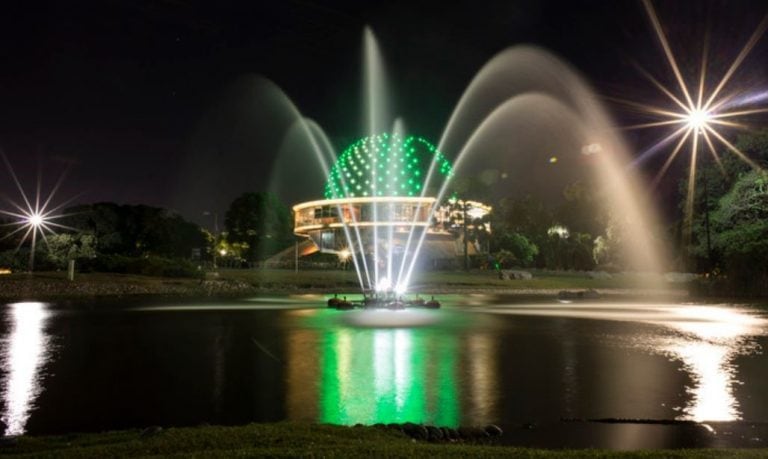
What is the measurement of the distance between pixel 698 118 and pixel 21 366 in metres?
46.6

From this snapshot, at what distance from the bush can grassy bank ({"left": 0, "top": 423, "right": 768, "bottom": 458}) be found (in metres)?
55.2

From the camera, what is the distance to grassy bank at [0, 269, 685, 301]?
4863 centimetres

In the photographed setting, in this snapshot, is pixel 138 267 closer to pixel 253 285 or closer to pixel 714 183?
pixel 253 285

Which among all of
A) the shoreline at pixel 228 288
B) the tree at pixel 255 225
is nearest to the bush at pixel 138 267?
the shoreline at pixel 228 288

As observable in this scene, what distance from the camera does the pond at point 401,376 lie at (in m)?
11.3

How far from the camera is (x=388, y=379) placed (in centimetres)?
1524

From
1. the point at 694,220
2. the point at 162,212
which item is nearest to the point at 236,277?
the point at 162,212

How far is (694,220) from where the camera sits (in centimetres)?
5369

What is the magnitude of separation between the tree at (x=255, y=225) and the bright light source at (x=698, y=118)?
89.6 meters

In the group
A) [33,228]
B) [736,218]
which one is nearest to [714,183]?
[736,218]

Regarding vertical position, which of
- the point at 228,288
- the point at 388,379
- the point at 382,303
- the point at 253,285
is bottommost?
the point at 388,379

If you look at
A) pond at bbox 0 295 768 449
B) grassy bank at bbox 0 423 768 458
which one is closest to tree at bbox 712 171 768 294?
pond at bbox 0 295 768 449

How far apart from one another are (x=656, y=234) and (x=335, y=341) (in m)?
68.5

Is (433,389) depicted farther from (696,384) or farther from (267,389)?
(696,384)
